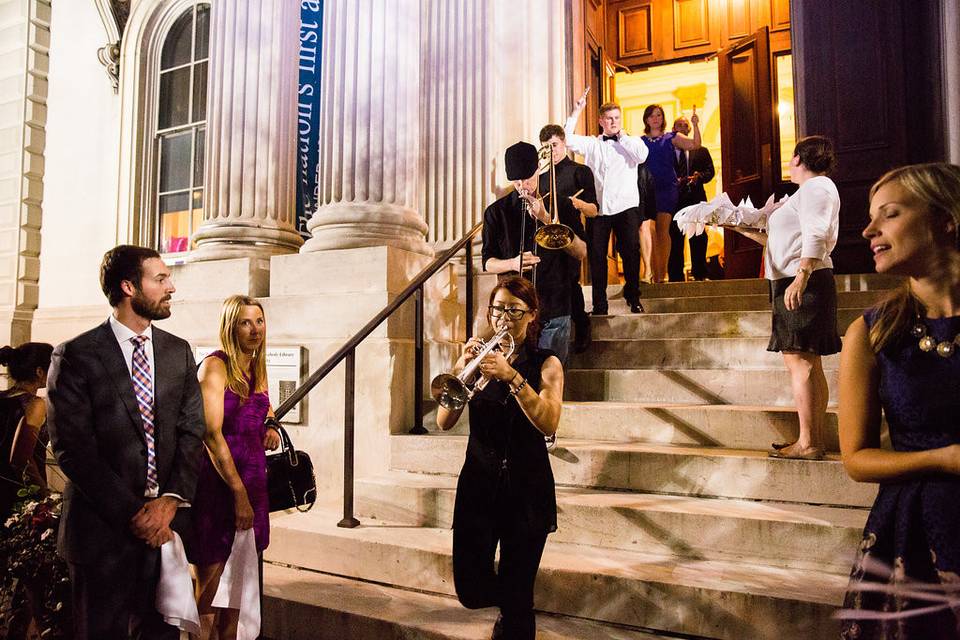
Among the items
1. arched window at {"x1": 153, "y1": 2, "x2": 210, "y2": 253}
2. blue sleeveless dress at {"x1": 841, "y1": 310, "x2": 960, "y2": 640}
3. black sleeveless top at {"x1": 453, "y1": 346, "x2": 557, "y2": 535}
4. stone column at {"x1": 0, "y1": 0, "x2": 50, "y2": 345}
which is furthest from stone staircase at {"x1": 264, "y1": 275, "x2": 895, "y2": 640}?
stone column at {"x1": 0, "y1": 0, "x2": 50, "y2": 345}

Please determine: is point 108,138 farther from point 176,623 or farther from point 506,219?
point 176,623

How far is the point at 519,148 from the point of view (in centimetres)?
508

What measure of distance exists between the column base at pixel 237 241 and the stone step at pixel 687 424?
3278 millimetres

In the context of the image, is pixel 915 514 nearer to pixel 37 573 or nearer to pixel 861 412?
pixel 861 412

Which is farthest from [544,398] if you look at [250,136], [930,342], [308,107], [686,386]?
[308,107]

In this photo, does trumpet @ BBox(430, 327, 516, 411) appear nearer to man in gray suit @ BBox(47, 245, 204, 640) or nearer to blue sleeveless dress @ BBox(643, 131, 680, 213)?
man in gray suit @ BBox(47, 245, 204, 640)

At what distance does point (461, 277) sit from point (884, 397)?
5483mm

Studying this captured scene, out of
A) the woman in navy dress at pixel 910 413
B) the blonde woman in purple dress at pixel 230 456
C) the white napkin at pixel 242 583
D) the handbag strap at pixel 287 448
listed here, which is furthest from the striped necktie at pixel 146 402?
the woman in navy dress at pixel 910 413

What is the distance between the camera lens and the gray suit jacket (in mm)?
2488

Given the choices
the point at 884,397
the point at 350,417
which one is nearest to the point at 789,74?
the point at 350,417

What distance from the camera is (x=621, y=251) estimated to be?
20.6 feet

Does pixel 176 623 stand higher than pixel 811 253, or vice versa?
pixel 811 253

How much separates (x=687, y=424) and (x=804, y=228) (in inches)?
56.3

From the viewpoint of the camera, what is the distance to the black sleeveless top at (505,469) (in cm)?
290
